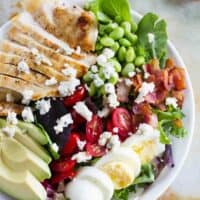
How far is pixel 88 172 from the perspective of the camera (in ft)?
5.96

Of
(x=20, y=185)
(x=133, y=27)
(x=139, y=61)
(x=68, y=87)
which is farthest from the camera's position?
(x=133, y=27)

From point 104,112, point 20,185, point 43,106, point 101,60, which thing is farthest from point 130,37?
point 20,185

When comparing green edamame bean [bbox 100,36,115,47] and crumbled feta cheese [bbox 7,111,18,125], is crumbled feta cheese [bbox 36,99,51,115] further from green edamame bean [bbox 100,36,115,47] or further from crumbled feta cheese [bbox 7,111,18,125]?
green edamame bean [bbox 100,36,115,47]

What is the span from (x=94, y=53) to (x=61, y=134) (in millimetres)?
309

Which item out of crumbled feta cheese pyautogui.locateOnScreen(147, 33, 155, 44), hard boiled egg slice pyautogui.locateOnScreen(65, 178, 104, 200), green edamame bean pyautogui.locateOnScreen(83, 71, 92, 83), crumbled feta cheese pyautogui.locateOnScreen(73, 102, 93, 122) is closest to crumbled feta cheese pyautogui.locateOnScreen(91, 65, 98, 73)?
green edamame bean pyautogui.locateOnScreen(83, 71, 92, 83)

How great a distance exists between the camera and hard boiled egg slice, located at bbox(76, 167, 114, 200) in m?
1.80

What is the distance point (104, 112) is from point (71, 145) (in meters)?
0.15

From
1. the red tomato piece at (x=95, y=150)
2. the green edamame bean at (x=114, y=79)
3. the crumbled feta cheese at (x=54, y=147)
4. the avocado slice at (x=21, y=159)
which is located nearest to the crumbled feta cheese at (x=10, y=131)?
the avocado slice at (x=21, y=159)

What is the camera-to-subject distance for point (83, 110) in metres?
1.85

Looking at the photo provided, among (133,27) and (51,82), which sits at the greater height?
(133,27)

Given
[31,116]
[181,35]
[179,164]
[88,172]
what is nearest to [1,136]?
[31,116]

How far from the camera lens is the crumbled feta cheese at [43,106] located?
1.84 meters

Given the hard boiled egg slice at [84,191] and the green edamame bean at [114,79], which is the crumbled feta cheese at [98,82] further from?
the hard boiled egg slice at [84,191]

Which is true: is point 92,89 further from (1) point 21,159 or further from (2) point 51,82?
(1) point 21,159
